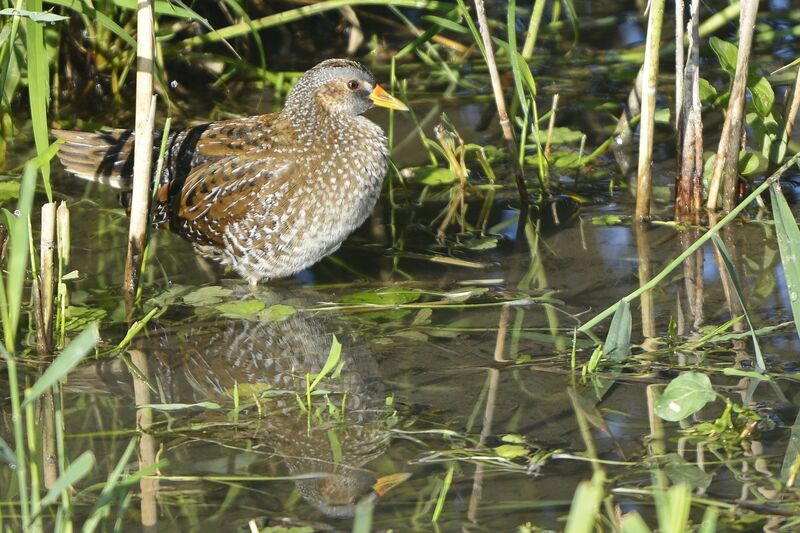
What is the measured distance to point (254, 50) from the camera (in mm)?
7777

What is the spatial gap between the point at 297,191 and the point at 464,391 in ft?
4.78

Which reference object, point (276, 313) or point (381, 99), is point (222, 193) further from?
point (381, 99)

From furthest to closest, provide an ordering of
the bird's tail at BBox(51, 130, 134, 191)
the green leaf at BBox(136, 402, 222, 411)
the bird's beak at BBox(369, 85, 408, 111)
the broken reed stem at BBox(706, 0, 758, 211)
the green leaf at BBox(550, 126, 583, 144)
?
1. the green leaf at BBox(550, 126, 583, 144)
2. the bird's beak at BBox(369, 85, 408, 111)
3. the bird's tail at BBox(51, 130, 134, 191)
4. the broken reed stem at BBox(706, 0, 758, 211)
5. the green leaf at BBox(136, 402, 222, 411)

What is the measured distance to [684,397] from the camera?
3.62 metres

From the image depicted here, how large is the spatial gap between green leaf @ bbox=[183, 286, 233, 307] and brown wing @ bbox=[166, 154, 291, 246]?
0.25m

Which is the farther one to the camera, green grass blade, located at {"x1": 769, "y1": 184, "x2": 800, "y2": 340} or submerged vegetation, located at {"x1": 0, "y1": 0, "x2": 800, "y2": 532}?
green grass blade, located at {"x1": 769, "y1": 184, "x2": 800, "y2": 340}

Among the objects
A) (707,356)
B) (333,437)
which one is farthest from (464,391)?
(707,356)

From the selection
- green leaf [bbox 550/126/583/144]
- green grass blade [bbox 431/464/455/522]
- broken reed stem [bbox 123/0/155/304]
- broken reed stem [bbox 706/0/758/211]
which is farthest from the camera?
green leaf [bbox 550/126/583/144]

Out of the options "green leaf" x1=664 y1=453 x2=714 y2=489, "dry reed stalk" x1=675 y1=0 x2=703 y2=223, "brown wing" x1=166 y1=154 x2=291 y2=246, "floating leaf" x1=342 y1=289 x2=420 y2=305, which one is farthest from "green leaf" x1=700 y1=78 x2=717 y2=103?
"green leaf" x1=664 y1=453 x2=714 y2=489

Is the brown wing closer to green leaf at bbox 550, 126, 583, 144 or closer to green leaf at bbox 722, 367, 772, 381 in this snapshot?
green leaf at bbox 550, 126, 583, 144

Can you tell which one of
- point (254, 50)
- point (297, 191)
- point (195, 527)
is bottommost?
point (195, 527)

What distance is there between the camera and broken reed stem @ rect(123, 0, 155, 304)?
4367 mm

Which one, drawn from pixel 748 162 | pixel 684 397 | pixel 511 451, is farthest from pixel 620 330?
pixel 748 162

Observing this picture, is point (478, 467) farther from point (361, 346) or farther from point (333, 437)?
point (361, 346)
